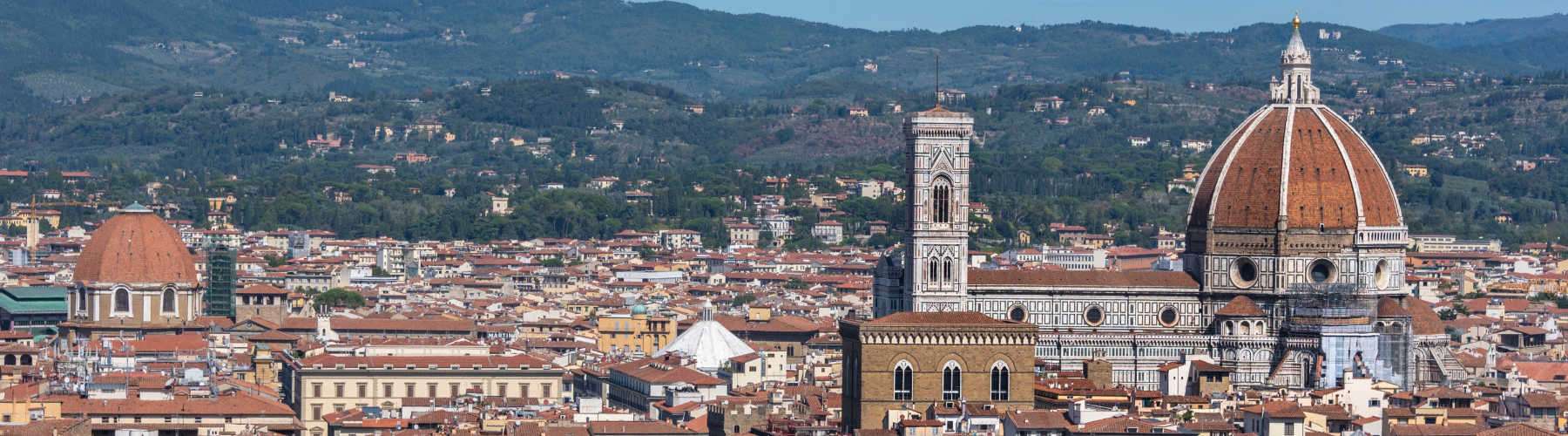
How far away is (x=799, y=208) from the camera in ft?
648

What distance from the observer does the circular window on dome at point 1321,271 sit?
268ft

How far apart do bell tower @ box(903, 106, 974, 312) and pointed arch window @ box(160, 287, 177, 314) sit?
36.8 m

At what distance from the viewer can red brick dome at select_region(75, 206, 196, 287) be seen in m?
107

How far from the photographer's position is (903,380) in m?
66.1

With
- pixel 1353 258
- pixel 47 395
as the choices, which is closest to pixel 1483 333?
pixel 1353 258

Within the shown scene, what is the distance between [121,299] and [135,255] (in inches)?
70.9

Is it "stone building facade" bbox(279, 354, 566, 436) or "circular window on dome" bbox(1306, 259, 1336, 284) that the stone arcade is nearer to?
"circular window on dome" bbox(1306, 259, 1336, 284)

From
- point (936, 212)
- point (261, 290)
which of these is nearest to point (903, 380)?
point (936, 212)

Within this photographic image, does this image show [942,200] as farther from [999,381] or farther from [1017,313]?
[999,381]

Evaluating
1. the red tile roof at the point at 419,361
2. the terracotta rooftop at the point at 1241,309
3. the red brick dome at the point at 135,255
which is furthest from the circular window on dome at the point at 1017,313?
the red brick dome at the point at 135,255

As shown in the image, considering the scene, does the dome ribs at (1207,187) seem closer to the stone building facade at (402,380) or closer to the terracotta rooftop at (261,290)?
the stone building facade at (402,380)

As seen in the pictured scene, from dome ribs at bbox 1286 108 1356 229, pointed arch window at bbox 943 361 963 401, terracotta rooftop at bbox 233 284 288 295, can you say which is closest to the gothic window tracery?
terracotta rooftop at bbox 233 284 288 295

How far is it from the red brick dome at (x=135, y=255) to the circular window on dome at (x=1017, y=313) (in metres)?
36.1

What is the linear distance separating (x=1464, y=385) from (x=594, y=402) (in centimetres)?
1849
